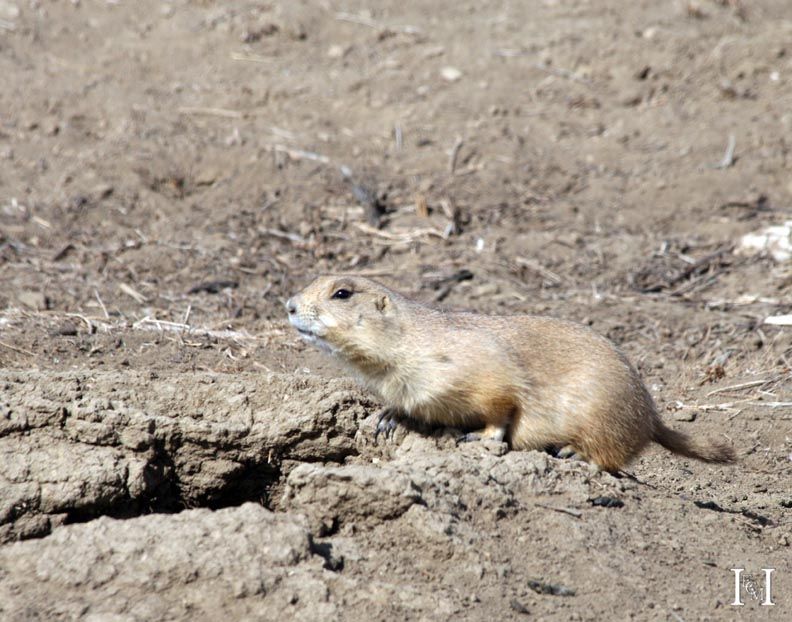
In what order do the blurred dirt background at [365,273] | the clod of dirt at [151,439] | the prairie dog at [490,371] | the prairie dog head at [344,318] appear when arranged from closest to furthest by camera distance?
the blurred dirt background at [365,273]
the clod of dirt at [151,439]
the prairie dog at [490,371]
the prairie dog head at [344,318]

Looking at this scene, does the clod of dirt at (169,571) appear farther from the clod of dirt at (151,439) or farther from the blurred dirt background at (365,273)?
the clod of dirt at (151,439)

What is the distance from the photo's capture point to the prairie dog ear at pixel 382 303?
5.05 metres

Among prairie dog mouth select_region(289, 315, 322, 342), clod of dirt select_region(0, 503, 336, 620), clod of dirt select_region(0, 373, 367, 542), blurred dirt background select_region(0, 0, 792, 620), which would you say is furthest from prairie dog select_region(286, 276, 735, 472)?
clod of dirt select_region(0, 503, 336, 620)

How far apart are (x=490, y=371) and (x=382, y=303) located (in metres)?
0.68

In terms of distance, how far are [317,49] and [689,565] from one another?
9201 millimetres

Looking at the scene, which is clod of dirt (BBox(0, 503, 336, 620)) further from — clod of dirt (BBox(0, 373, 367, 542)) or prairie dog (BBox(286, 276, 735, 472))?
prairie dog (BBox(286, 276, 735, 472))

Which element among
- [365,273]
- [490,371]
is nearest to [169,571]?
[490,371]

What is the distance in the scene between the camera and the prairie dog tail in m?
5.12

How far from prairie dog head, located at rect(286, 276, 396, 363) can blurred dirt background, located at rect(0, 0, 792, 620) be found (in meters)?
0.25

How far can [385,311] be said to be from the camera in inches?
198

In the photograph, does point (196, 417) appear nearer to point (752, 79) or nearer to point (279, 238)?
point (279, 238)

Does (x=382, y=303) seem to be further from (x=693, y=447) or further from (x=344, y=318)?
(x=693, y=447)

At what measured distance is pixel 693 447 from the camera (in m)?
5.13

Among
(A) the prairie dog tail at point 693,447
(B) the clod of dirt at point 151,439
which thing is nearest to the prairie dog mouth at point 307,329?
(B) the clod of dirt at point 151,439
